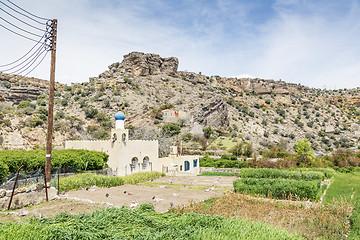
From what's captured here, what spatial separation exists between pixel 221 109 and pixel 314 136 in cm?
2565

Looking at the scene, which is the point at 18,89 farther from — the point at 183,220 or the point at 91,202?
the point at 183,220

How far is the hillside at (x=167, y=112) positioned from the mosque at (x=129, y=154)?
7891mm

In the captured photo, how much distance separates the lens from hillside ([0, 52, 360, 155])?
4897 cm

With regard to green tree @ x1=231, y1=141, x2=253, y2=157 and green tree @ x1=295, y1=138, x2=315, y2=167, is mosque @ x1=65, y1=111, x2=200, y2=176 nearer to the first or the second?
green tree @ x1=231, y1=141, x2=253, y2=157

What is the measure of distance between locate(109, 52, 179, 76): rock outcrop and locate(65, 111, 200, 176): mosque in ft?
167

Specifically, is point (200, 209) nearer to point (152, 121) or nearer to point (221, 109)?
point (152, 121)

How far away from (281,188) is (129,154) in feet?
46.6

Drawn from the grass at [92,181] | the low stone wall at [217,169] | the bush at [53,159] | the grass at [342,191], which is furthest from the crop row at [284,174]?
the bush at [53,159]

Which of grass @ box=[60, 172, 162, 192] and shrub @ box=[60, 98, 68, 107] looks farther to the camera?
shrub @ box=[60, 98, 68, 107]

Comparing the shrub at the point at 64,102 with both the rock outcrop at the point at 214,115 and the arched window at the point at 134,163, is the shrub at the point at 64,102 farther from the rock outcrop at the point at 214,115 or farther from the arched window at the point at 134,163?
the arched window at the point at 134,163

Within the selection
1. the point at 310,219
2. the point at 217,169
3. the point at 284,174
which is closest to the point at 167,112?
the point at 217,169

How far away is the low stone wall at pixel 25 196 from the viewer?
10562mm

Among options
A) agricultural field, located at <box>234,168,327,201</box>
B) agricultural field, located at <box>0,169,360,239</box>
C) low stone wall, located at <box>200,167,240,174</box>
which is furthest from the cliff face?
agricultural field, located at <box>234,168,327,201</box>

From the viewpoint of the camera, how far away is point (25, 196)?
37.3 feet
